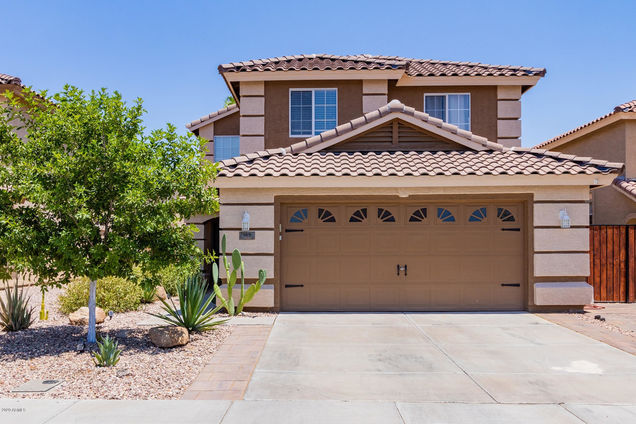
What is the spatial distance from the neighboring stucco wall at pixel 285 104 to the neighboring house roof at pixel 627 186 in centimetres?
1017

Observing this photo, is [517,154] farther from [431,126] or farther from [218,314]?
[218,314]

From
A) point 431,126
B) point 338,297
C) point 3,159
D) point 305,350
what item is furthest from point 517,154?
point 3,159

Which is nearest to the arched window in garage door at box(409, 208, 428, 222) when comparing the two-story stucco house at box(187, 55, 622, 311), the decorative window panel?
the two-story stucco house at box(187, 55, 622, 311)

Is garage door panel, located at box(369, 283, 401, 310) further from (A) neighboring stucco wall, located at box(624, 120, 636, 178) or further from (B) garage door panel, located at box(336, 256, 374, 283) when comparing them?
(A) neighboring stucco wall, located at box(624, 120, 636, 178)

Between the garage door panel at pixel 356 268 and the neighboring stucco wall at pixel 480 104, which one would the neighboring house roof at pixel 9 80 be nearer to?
the garage door panel at pixel 356 268

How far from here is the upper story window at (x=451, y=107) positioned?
1577 centimetres

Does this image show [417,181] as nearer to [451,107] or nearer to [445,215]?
[445,215]

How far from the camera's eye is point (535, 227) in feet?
36.6

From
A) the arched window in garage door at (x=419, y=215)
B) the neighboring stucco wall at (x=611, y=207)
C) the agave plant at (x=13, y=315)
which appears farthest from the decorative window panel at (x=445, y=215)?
the neighboring stucco wall at (x=611, y=207)

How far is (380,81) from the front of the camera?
15.2 meters

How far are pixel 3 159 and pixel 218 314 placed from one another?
5379 millimetres

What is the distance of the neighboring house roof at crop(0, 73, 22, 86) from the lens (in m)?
13.8

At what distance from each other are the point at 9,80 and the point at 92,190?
9.23 metres

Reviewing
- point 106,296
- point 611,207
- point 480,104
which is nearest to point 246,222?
point 106,296
